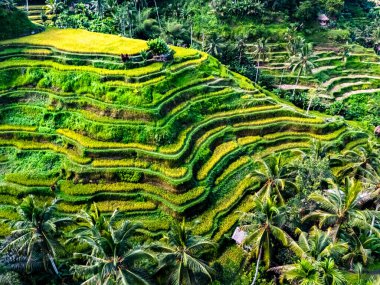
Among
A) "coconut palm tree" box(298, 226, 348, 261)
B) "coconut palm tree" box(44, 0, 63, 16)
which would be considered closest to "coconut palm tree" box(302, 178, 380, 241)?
"coconut palm tree" box(298, 226, 348, 261)

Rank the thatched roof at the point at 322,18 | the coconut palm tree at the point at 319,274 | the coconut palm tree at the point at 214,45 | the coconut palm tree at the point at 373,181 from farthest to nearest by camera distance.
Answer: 1. the thatched roof at the point at 322,18
2. the coconut palm tree at the point at 214,45
3. the coconut palm tree at the point at 373,181
4. the coconut palm tree at the point at 319,274

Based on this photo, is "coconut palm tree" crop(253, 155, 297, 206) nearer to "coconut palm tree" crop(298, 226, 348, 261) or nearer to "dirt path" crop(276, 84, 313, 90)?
"coconut palm tree" crop(298, 226, 348, 261)

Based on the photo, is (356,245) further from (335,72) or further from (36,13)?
(36,13)

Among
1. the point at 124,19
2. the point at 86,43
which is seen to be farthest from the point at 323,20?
the point at 86,43

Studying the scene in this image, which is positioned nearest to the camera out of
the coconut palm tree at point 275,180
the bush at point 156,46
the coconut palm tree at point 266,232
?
the coconut palm tree at point 266,232

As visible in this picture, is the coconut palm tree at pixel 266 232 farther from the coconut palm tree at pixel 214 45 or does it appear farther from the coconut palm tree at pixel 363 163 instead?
the coconut palm tree at pixel 214 45

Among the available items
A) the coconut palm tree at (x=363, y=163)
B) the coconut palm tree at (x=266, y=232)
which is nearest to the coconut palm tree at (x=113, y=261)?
the coconut palm tree at (x=266, y=232)

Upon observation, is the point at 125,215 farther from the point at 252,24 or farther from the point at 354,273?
the point at 252,24

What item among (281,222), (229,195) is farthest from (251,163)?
(281,222)
